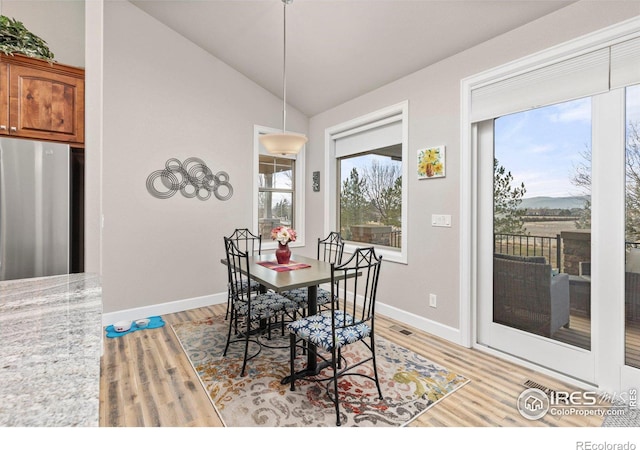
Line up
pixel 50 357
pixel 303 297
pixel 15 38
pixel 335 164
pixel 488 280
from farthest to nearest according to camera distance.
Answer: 1. pixel 335 164
2. pixel 303 297
3. pixel 488 280
4. pixel 15 38
5. pixel 50 357

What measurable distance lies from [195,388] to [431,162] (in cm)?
278

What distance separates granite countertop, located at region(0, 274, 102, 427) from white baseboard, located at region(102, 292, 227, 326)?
7.77ft

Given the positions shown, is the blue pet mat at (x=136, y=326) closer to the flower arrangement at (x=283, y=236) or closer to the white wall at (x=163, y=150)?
the white wall at (x=163, y=150)

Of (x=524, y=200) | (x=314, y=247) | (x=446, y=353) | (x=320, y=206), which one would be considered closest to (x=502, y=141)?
(x=524, y=200)

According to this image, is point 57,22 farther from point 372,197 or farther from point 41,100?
point 372,197

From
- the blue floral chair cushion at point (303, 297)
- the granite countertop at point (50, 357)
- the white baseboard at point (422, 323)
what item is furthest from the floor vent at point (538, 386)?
the granite countertop at point (50, 357)

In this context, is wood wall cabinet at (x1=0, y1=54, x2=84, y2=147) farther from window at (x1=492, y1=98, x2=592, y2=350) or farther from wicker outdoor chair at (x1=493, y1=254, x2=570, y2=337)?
wicker outdoor chair at (x1=493, y1=254, x2=570, y2=337)

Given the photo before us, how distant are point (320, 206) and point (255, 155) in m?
1.16

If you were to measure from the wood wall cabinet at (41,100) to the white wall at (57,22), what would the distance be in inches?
24.8

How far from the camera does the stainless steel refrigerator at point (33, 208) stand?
7.06 ft

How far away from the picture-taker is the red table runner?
8.86ft

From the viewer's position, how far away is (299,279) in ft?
7.53

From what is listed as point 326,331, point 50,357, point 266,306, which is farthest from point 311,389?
point 50,357

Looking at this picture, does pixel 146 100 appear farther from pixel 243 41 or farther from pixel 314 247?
pixel 314 247
